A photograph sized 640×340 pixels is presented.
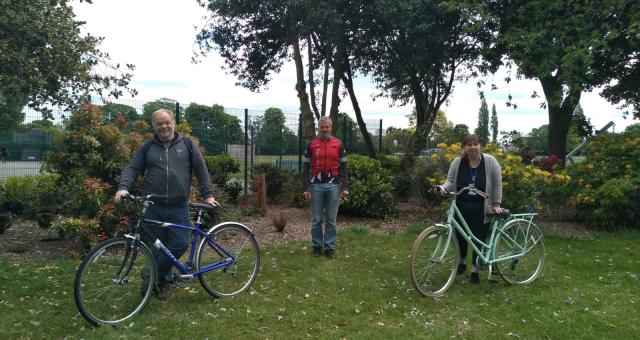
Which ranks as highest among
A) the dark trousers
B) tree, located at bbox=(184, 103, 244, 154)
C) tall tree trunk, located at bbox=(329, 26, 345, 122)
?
tall tree trunk, located at bbox=(329, 26, 345, 122)

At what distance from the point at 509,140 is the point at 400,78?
3.54m

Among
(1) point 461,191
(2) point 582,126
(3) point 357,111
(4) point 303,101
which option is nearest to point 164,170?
(1) point 461,191

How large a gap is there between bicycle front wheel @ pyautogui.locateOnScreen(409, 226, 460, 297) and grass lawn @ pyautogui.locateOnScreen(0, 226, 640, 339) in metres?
0.15

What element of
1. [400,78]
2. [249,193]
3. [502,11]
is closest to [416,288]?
[249,193]

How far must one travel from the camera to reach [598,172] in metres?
8.85

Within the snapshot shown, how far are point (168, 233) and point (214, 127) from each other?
703cm

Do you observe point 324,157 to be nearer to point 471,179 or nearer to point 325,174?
point 325,174

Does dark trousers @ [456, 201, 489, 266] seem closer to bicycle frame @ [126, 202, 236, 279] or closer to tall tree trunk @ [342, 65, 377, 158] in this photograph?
bicycle frame @ [126, 202, 236, 279]

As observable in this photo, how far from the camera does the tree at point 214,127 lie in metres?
11.1

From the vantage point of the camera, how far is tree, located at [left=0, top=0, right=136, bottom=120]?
20.4 ft

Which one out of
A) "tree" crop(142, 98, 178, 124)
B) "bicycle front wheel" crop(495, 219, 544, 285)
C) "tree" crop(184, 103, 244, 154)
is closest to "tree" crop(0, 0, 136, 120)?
"tree" crop(142, 98, 178, 124)

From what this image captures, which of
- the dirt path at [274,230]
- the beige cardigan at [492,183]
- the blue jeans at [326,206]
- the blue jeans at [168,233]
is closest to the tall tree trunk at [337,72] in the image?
the dirt path at [274,230]

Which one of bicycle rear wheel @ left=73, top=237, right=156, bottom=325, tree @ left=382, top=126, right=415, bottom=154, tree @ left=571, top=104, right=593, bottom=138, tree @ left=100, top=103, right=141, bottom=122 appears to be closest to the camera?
bicycle rear wheel @ left=73, top=237, right=156, bottom=325

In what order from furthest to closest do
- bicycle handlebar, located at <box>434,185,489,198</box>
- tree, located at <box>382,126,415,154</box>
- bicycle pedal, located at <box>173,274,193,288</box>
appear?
tree, located at <box>382,126,415,154</box>
bicycle handlebar, located at <box>434,185,489,198</box>
bicycle pedal, located at <box>173,274,193,288</box>
